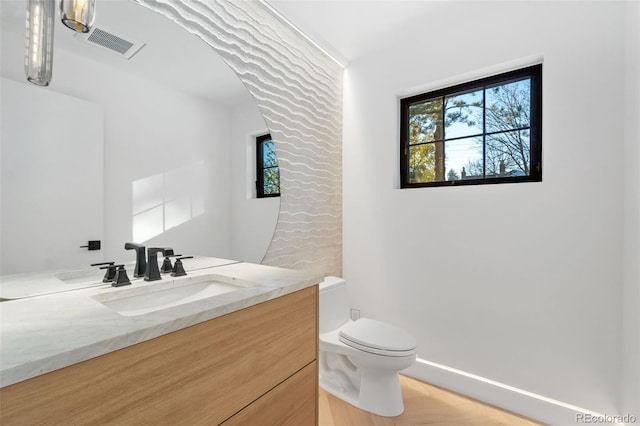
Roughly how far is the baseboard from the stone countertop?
152cm

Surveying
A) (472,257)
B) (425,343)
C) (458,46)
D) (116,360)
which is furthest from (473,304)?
(116,360)

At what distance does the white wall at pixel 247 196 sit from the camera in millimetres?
1493

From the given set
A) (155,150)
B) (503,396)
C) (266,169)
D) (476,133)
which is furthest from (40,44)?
(503,396)

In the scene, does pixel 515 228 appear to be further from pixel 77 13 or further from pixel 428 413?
pixel 77 13

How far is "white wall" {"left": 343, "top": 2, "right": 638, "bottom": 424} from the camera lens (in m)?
1.49

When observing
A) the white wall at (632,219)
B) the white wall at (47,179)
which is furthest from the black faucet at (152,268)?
the white wall at (632,219)

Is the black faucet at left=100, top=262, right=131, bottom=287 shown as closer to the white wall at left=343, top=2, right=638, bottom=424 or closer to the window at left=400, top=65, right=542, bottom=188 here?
the white wall at left=343, top=2, right=638, bottom=424

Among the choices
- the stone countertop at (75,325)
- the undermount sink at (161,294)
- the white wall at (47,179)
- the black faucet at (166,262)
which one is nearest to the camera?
the stone countertop at (75,325)

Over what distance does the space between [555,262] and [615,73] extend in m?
0.97

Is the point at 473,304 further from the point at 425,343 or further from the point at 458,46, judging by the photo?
the point at 458,46

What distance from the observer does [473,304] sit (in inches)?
73.0

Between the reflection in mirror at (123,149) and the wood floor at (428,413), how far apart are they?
1.00 meters

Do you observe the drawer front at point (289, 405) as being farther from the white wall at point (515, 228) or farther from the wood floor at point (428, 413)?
the white wall at point (515, 228)

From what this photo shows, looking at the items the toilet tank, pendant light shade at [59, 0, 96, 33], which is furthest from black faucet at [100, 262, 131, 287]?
the toilet tank
